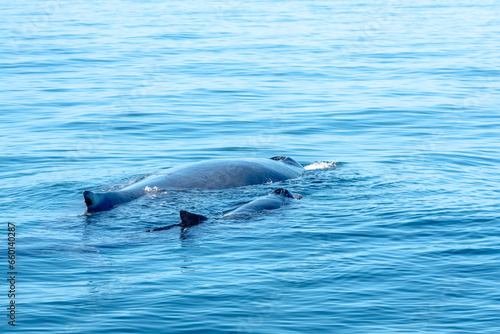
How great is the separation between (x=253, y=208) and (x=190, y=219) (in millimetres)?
1372

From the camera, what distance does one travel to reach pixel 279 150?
20.0m

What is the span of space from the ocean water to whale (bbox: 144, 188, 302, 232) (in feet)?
0.57

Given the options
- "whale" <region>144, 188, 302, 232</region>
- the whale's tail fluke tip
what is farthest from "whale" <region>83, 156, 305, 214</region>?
the whale's tail fluke tip

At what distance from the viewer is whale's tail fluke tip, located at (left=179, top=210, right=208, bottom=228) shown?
11.9 meters

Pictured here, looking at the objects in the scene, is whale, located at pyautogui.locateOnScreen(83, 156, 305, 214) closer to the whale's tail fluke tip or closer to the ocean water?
the ocean water

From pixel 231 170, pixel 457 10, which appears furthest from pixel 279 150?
pixel 457 10

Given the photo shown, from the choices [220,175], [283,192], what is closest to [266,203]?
[283,192]

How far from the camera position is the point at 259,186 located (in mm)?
14539

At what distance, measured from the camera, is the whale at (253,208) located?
39.7 ft

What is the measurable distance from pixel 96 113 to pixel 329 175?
1030 centimetres

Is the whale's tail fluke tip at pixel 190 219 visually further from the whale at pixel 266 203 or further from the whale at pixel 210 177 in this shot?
the whale at pixel 210 177

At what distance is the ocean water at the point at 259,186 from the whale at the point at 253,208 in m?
0.17

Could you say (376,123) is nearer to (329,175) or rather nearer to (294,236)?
(329,175)

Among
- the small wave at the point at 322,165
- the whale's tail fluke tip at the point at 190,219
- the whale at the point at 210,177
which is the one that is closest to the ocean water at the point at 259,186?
the small wave at the point at 322,165
